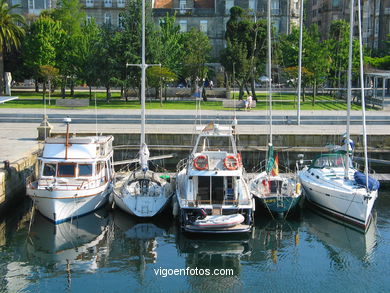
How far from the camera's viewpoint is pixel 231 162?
1025 inches

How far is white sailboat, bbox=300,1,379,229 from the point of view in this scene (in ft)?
84.6

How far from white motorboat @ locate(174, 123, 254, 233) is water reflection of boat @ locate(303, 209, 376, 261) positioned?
3348 mm

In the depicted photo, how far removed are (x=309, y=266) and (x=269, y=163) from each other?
310 inches

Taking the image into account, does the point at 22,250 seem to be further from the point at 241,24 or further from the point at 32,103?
the point at 241,24

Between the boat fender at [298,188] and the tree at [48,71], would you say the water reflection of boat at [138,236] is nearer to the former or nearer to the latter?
the boat fender at [298,188]

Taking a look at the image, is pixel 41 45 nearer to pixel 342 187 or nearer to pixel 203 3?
pixel 203 3

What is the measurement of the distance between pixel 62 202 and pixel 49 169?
2.07 meters

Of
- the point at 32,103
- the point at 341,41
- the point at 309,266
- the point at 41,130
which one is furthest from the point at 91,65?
the point at 309,266

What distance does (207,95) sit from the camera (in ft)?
213

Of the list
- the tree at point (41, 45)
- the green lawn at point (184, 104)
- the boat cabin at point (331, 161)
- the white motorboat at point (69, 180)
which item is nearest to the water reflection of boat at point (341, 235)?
the boat cabin at point (331, 161)

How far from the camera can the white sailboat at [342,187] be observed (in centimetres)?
2578

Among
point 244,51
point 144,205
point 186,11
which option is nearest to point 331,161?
point 144,205

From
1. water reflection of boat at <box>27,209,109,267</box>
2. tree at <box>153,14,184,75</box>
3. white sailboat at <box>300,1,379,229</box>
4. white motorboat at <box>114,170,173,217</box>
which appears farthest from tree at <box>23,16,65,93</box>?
white sailboat at <box>300,1,379,229</box>

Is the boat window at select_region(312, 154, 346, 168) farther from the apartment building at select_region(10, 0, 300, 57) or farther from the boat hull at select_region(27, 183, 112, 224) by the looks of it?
the apartment building at select_region(10, 0, 300, 57)
